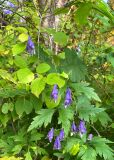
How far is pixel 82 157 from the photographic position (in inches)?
72.5

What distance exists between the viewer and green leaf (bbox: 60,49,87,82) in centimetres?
203

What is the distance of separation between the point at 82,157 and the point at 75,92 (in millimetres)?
358

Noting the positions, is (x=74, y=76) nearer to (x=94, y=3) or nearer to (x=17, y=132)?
(x=17, y=132)

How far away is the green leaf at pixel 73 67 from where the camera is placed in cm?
203

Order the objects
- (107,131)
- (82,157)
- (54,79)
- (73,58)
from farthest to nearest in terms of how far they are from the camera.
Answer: (107,131), (73,58), (82,157), (54,79)

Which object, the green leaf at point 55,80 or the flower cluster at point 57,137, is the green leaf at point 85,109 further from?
the green leaf at point 55,80

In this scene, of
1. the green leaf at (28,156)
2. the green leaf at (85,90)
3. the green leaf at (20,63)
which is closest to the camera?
the green leaf at (85,90)

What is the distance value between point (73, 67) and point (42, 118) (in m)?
0.44

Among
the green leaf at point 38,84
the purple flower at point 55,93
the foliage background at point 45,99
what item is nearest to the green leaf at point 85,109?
the foliage background at point 45,99

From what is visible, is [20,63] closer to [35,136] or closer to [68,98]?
[68,98]

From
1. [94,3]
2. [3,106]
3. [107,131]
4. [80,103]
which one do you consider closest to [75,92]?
[80,103]

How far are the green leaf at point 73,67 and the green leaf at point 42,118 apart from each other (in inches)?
11.2

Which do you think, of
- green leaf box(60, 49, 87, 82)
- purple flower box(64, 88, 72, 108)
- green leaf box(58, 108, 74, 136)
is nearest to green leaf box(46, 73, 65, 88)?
purple flower box(64, 88, 72, 108)

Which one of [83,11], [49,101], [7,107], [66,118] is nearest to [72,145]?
[66,118]
